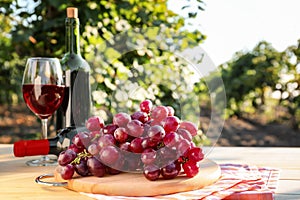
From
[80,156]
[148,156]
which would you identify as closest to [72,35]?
[80,156]

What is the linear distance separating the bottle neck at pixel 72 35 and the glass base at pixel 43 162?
335 mm

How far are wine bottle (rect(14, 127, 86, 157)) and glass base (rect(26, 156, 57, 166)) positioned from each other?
0.07 meters

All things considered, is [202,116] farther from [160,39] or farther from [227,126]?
[227,126]

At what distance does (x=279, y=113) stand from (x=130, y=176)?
4087mm

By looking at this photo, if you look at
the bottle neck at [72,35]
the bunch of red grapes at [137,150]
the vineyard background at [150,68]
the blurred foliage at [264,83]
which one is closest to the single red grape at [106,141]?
the bunch of red grapes at [137,150]

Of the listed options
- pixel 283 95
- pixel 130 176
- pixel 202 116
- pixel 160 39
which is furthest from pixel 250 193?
pixel 283 95

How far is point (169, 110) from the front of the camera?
1.27 m

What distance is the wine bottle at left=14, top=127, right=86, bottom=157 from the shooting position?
51.6 inches

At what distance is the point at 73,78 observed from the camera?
160 centimetres

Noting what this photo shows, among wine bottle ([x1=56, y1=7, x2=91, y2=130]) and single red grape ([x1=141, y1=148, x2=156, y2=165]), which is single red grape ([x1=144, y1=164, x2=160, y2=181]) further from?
wine bottle ([x1=56, y1=7, x2=91, y2=130])

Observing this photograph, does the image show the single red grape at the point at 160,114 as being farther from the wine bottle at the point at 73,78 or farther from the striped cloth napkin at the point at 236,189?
the wine bottle at the point at 73,78

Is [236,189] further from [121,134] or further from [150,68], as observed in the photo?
[150,68]

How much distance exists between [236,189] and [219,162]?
45 cm

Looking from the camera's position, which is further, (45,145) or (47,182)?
(45,145)
